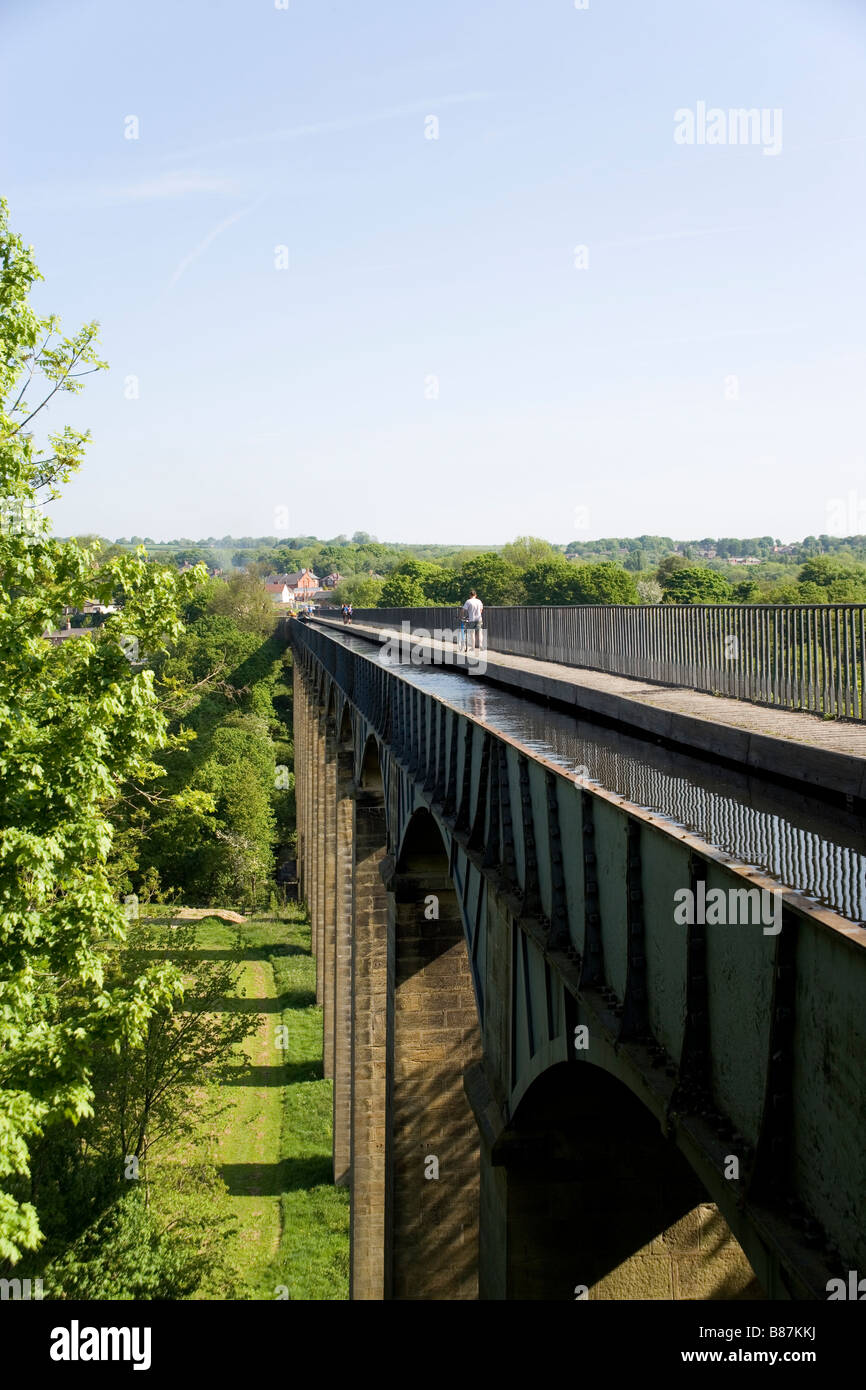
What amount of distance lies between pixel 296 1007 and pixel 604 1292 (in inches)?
→ 1267

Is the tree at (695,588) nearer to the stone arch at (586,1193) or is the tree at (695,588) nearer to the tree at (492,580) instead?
the tree at (492,580)

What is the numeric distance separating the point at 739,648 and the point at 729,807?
8060 mm

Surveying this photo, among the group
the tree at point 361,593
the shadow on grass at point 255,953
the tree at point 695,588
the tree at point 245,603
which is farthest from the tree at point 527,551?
the shadow on grass at point 255,953

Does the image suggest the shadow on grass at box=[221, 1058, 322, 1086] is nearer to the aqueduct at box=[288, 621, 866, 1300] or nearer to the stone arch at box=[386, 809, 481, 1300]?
the aqueduct at box=[288, 621, 866, 1300]

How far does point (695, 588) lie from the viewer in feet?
243

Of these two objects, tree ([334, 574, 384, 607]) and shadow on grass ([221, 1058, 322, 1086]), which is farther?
tree ([334, 574, 384, 607])

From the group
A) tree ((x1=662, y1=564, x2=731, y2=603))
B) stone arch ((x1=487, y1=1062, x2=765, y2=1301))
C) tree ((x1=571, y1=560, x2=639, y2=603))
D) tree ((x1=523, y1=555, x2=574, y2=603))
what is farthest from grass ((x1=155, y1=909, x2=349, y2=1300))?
tree ((x1=523, y1=555, x2=574, y2=603))

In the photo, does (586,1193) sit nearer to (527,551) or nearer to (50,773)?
(50,773)

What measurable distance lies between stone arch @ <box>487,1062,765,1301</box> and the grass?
1386 centimetres

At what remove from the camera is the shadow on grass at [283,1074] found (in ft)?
107

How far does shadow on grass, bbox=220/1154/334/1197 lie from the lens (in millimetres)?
26484

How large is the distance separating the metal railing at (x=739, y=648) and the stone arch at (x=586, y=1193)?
4.53 meters

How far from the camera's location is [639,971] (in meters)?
4.74

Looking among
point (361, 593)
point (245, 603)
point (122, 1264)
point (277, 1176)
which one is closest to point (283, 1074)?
point (277, 1176)
